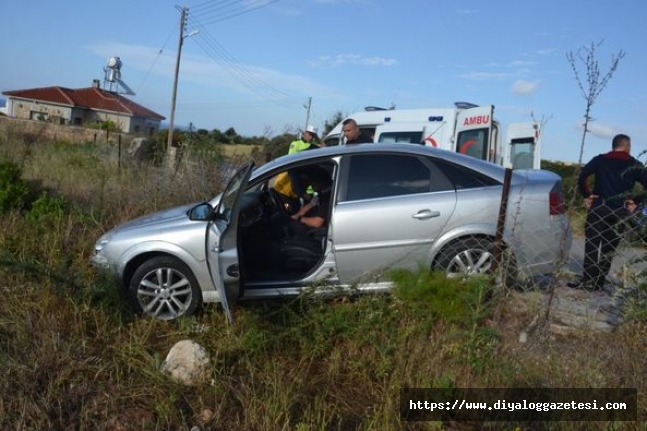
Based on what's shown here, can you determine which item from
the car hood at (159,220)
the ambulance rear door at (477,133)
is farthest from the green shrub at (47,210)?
the ambulance rear door at (477,133)

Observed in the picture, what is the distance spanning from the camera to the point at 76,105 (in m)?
53.8

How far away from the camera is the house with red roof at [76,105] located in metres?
53.7

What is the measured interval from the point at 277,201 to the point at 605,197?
3369mm

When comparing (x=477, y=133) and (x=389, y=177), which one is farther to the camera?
(x=477, y=133)

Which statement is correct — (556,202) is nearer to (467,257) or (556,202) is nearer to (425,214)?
(467,257)

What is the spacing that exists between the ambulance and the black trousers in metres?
4.23

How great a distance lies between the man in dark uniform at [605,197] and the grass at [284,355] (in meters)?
1.23

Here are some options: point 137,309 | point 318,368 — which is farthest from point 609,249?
point 137,309

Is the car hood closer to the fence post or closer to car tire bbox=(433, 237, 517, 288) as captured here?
car tire bbox=(433, 237, 517, 288)

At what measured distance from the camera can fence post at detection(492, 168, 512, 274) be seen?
4.76 metres

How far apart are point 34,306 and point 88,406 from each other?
53.1 inches

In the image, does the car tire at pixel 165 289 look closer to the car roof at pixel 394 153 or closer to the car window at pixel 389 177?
the car roof at pixel 394 153

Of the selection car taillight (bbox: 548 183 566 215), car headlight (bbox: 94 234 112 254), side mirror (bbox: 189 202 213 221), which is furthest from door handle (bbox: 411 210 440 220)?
car headlight (bbox: 94 234 112 254)

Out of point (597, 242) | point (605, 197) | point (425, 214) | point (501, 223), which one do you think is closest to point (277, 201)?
point (425, 214)
